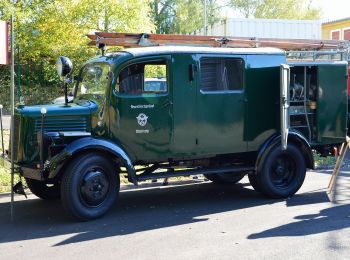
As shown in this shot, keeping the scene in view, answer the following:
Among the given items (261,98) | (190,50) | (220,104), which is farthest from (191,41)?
(261,98)

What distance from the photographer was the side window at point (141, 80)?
24.6 feet

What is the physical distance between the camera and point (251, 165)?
28.2ft

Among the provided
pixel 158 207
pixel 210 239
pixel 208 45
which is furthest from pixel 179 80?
pixel 210 239

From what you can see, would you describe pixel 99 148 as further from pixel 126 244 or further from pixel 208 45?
pixel 208 45

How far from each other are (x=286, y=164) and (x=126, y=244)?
3815 millimetres

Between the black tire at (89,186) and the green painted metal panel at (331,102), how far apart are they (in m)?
3.93

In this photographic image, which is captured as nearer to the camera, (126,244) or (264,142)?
(126,244)

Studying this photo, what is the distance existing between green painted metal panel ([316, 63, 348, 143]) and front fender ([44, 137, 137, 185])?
3698mm

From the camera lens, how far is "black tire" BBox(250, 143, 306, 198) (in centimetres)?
838

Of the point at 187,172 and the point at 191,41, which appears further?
the point at 191,41

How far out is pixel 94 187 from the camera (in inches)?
277

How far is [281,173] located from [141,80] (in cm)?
293

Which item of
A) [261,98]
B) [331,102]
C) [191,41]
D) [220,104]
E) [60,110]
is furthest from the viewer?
[331,102]

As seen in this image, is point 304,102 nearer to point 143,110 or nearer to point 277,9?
point 143,110
